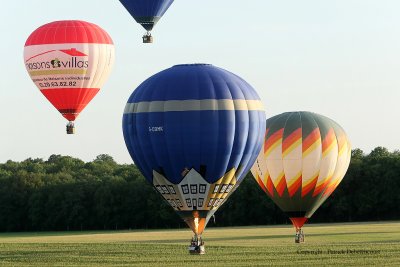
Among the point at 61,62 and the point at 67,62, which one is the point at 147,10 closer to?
the point at 67,62

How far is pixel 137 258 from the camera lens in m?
41.8

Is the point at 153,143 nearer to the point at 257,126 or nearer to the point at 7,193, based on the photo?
the point at 257,126

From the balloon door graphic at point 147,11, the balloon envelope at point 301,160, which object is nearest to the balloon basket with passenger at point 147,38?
the balloon door graphic at point 147,11

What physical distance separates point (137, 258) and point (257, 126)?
5.70 meters

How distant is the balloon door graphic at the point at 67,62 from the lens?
51719mm

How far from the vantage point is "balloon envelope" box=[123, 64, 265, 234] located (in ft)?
132

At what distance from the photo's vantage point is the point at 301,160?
50250 millimetres

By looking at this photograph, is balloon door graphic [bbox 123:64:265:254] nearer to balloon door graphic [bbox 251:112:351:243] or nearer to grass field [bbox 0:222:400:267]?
grass field [bbox 0:222:400:267]

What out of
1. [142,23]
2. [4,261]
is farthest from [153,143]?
[142,23]

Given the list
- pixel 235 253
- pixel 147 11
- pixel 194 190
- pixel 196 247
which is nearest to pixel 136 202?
pixel 147 11

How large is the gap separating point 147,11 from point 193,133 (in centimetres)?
1013

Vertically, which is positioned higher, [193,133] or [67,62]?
[67,62]

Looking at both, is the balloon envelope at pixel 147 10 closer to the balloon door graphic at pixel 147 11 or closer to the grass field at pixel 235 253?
the balloon door graphic at pixel 147 11

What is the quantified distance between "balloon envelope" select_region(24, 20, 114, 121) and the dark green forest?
88.8 feet
